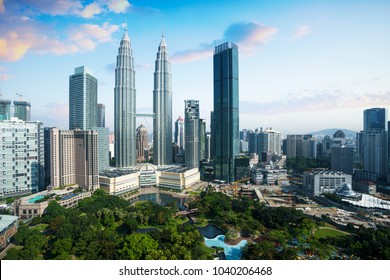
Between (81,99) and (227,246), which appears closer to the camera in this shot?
(227,246)

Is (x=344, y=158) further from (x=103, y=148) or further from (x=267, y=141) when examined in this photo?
(x=103, y=148)

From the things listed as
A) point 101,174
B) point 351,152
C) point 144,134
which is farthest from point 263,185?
point 144,134

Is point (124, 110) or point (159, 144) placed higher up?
point (124, 110)

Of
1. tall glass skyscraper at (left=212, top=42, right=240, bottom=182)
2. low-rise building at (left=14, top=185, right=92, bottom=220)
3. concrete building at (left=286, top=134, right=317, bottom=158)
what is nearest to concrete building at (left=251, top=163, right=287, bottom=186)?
tall glass skyscraper at (left=212, top=42, right=240, bottom=182)

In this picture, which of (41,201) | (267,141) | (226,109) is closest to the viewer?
(41,201)

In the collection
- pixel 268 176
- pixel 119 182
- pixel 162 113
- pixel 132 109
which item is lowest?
pixel 268 176

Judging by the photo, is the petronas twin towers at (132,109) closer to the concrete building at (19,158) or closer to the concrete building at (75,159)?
the concrete building at (75,159)

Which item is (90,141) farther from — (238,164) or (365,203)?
(365,203)

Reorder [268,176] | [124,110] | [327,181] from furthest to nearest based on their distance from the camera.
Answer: [124,110], [268,176], [327,181]

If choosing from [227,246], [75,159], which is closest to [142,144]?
[75,159]
